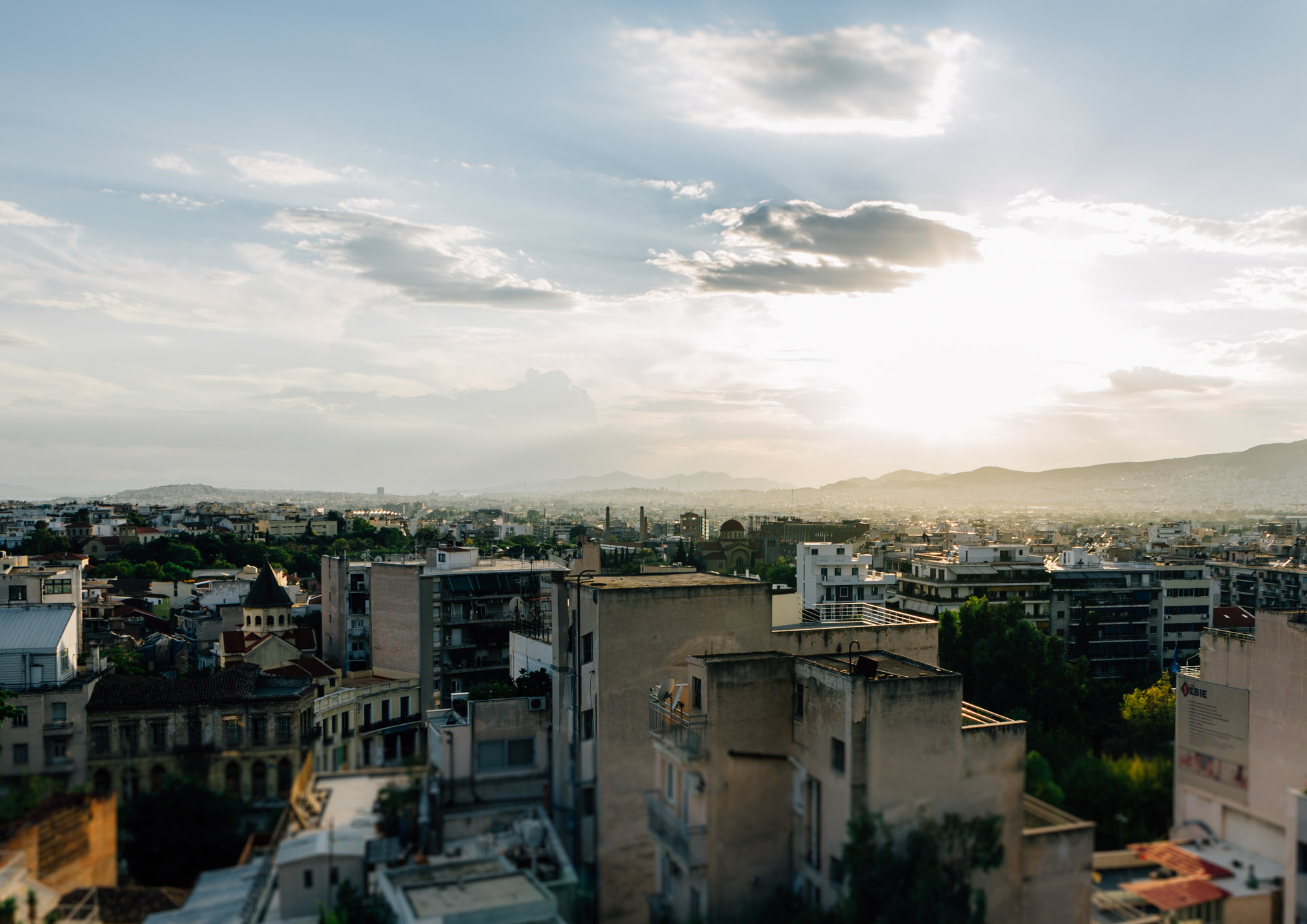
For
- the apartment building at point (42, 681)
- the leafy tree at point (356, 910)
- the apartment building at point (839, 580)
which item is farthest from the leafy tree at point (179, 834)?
the apartment building at point (839, 580)

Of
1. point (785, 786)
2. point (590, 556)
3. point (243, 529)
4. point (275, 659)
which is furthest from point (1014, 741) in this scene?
point (243, 529)

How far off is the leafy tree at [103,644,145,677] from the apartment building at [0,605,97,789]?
20.6 feet

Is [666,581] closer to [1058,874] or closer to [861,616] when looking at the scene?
[861,616]

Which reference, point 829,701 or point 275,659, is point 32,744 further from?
point 829,701

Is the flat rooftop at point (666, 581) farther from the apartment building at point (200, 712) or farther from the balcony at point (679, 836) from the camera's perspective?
the apartment building at point (200, 712)

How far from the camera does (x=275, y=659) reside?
27969 millimetres

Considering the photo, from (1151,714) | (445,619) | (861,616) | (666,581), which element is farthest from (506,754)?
(1151,714)

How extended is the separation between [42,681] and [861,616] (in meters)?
16.6

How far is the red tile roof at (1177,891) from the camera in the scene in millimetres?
9586

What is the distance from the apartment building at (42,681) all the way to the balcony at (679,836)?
9724 millimetres

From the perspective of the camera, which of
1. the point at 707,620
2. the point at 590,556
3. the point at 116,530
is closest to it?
the point at 707,620

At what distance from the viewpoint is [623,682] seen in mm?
12766

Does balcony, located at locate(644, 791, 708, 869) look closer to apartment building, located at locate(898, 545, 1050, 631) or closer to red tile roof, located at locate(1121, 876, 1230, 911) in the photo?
red tile roof, located at locate(1121, 876, 1230, 911)

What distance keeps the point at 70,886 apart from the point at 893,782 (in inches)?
342
